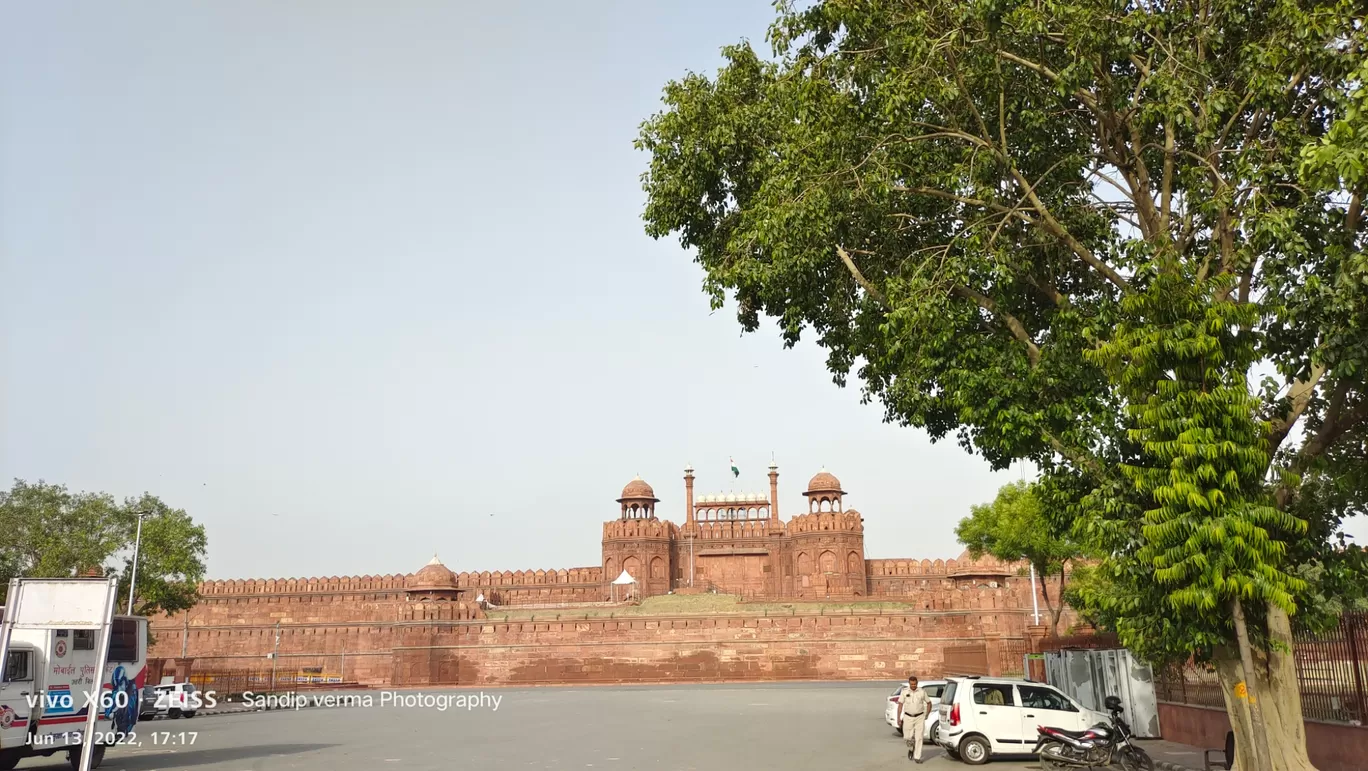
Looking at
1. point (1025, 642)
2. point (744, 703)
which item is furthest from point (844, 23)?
point (1025, 642)

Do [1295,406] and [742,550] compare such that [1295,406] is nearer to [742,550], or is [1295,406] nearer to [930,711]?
[930,711]

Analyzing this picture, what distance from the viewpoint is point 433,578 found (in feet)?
159

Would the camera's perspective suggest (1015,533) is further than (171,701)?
Yes

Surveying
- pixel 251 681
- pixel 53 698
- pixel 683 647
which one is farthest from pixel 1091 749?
pixel 251 681

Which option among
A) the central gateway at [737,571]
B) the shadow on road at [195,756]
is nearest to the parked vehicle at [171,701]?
the shadow on road at [195,756]

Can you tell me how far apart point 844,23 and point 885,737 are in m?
9.98

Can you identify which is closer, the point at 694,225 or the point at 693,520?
the point at 694,225

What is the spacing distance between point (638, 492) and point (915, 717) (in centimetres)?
3880

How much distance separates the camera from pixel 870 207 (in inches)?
449

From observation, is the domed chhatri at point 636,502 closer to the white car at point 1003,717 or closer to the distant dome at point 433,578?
the distant dome at point 433,578

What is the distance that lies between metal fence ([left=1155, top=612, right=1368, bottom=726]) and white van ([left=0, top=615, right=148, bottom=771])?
12.2m

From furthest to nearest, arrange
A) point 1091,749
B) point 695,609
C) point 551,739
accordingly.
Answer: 1. point 695,609
2. point 551,739
3. point 1091,749

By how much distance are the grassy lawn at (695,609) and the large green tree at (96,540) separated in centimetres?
1161

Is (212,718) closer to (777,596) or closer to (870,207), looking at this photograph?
(870,207)
